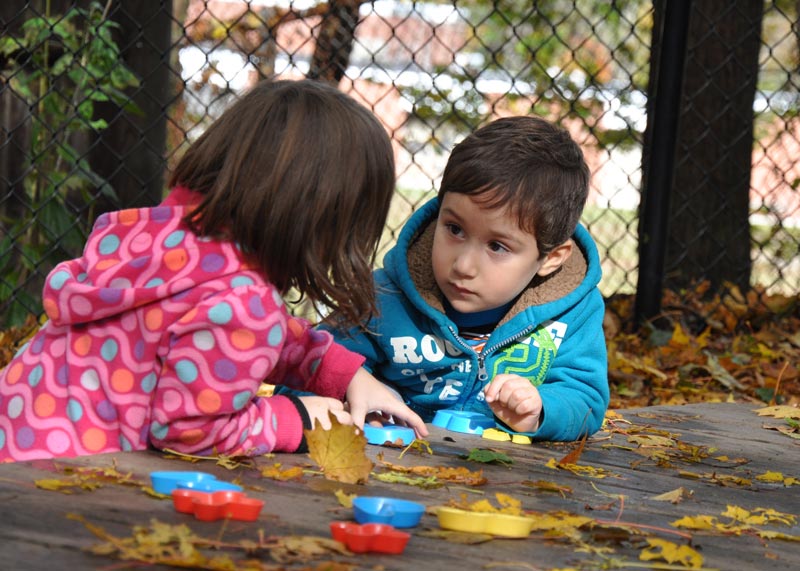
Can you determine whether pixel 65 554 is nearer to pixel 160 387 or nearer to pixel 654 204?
pixel 160 387

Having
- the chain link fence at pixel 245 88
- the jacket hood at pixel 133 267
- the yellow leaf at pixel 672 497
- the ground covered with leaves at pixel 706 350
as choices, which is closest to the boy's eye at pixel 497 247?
the yellow leaf at pixel 672 497

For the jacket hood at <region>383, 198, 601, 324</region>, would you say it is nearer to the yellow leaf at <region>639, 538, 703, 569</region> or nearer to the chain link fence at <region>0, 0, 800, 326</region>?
the chain link fence at <region>0, 0, 800, 326</region>

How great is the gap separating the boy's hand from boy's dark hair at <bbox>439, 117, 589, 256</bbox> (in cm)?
39

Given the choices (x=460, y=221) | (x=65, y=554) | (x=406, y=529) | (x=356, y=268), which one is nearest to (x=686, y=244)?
(x=460, y=221)

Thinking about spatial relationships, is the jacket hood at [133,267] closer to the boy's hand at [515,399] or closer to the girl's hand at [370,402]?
the girl's hand at [370,402]

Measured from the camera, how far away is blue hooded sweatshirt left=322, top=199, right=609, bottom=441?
2.83m

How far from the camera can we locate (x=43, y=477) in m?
1.76

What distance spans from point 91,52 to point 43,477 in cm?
300

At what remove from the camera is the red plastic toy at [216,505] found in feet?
5.15

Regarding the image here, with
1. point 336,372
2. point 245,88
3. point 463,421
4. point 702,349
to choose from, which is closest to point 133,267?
point 336,372

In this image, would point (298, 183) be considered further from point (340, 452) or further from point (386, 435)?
point (386, 435)

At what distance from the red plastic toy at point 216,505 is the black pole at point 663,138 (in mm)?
3473

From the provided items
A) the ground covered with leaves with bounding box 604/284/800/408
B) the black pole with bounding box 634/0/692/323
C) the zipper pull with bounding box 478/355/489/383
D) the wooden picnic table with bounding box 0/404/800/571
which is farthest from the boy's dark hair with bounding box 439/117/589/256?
the black pole with bounding box 634/0/692/323

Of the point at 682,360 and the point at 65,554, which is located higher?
the point at 682,360
